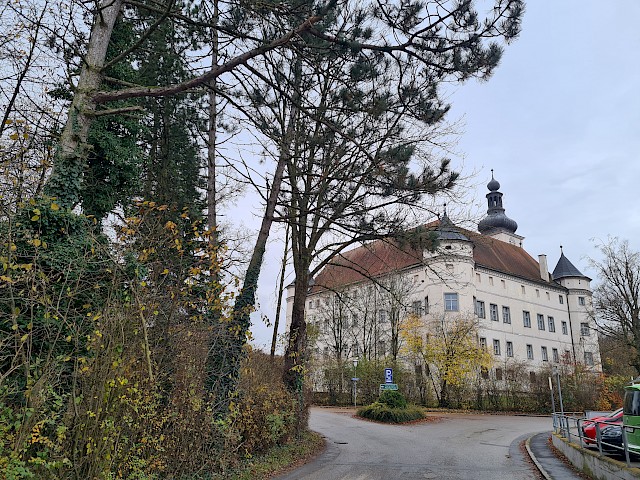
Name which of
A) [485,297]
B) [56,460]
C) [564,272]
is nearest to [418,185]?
[56,460]

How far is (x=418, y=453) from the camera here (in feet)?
44.2

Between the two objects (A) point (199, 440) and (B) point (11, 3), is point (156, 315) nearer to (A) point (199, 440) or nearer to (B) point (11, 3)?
(A) point (199, 440)

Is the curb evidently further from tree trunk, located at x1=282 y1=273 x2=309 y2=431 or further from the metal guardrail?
tree trunk, located at x1=282 y1=273 x2=309 y2=431

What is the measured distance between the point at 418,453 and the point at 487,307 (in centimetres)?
3321

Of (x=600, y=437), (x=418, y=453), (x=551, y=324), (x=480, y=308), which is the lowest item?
(x=418, y=453)

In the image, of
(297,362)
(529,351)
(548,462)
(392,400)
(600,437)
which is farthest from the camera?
(529,351)

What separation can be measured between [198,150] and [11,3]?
6.04 meters

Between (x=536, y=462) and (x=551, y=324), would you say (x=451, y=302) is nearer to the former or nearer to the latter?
(x=551, y=324)

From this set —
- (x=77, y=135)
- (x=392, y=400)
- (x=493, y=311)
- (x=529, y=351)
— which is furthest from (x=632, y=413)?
(x=529, y=351)

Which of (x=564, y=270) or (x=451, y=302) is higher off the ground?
(x=564, y=270)

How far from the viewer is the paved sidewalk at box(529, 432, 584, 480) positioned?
1052 centimetres

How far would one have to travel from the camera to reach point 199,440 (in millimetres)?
7715

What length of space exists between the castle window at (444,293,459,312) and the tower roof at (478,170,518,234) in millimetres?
21098

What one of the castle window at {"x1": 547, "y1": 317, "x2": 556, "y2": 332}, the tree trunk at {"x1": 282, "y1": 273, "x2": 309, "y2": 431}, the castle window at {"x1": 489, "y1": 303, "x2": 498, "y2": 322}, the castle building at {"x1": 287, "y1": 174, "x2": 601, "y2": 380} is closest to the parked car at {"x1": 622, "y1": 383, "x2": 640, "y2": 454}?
the tree trunk at {"x1": 282, "y1": 273, "x2": 309, "y2": 431}
